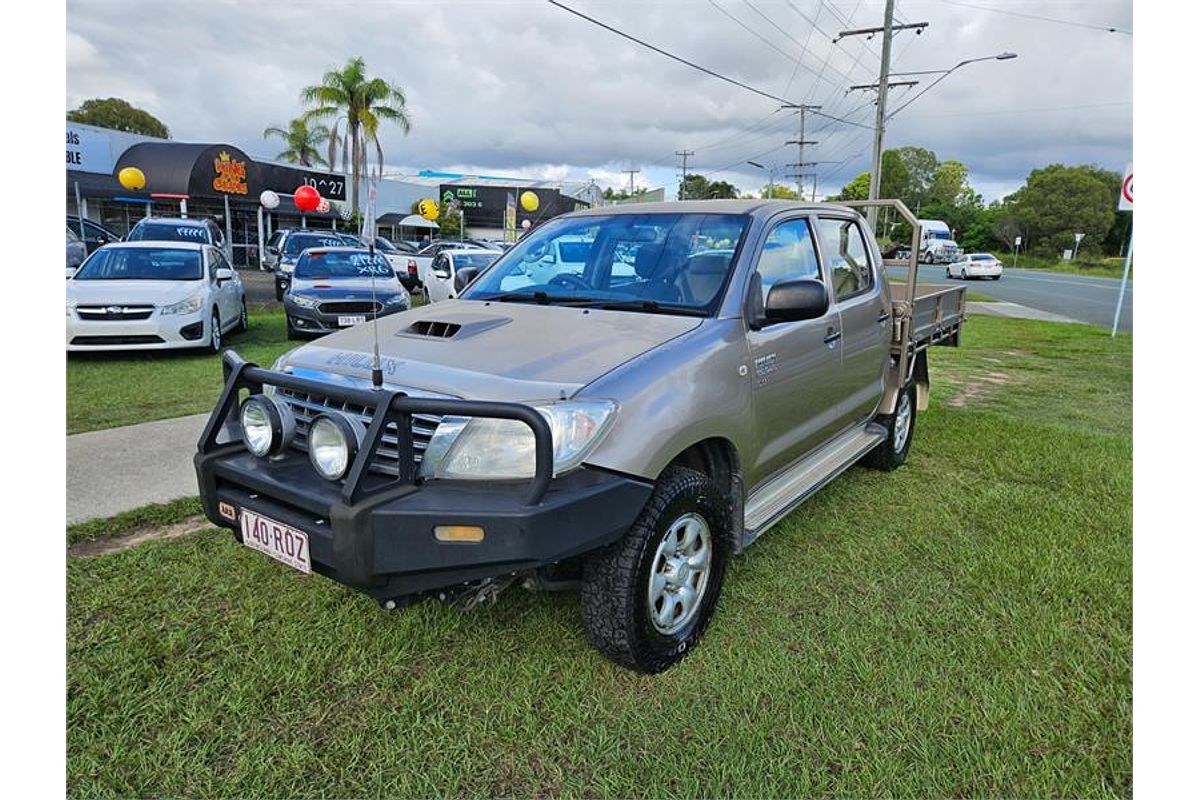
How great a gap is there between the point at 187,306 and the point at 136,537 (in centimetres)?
587

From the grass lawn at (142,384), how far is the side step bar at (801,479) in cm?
518

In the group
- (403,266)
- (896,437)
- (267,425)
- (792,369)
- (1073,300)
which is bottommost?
(896,437)

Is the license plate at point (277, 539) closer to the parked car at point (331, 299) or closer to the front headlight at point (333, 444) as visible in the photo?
the front headlight at point (333, 444)

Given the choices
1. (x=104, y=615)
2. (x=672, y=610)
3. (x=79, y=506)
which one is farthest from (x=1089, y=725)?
(x=79, y=506)

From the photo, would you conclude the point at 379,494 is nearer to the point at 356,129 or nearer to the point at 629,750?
the point at 629,750

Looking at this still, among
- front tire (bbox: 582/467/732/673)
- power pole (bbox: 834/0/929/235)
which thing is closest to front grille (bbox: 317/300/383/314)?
front tire (bbox: 582/467/732/673)

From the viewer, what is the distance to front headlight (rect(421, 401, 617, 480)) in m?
2.36

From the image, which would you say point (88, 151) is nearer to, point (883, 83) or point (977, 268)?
point (883, 83)

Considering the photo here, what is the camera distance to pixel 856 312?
4.22 metres

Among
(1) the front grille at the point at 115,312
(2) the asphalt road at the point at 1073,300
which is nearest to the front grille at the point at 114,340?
(1) the front grille at the point at 115,312

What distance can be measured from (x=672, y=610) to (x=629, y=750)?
57 cm

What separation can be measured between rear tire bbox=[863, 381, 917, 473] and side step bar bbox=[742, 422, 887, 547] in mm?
261

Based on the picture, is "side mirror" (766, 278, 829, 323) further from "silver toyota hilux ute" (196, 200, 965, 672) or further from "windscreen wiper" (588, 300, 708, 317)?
"windscreen wiper" (588, 300, 708, 317)

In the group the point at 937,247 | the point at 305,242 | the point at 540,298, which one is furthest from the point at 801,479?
the point at 937,247
